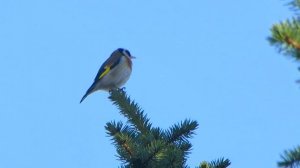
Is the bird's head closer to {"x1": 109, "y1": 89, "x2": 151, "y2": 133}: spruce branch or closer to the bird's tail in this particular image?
the bird's tail

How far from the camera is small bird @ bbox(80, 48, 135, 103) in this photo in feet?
36.0

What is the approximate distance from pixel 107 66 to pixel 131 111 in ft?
23.6

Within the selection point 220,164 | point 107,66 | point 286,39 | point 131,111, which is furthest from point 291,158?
point 107,66

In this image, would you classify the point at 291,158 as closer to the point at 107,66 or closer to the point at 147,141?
the point at 147,141

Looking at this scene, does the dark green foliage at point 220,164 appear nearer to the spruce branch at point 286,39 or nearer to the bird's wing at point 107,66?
the spruce branch at point 286,39

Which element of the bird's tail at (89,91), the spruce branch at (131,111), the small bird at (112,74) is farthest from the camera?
the bird's tail at (89,91)

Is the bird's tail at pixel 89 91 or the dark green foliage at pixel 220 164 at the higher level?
the bird's tail at pixel 89 91

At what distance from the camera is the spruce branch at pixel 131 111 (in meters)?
4.13

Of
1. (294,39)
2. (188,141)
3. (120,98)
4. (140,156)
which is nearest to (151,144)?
(140,156)

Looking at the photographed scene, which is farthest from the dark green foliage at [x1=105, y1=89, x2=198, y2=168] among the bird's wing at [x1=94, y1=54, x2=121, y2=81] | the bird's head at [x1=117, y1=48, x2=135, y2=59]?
the bird's head at [x1=117, y1=48, x2=135, y2=59]

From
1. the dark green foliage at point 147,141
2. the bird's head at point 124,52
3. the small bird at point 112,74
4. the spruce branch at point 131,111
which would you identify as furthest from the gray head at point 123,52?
the dark green foliage at point 147,141

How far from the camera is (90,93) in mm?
11305

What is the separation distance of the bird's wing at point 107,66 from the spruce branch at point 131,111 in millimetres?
6192

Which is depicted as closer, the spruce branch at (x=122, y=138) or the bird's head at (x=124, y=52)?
the spruce branch at (x=122, y=138)
